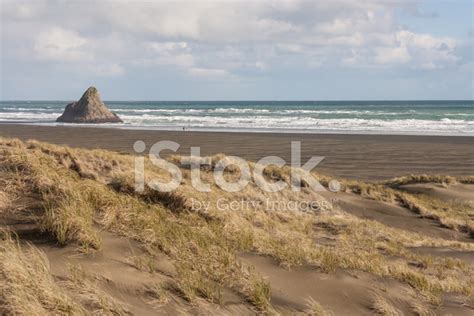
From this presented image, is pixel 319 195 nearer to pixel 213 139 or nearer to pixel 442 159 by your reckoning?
pixel 442 159

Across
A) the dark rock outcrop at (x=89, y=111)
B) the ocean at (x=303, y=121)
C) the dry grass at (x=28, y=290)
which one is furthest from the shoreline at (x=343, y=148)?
the dry grass at (x=28, y=290)

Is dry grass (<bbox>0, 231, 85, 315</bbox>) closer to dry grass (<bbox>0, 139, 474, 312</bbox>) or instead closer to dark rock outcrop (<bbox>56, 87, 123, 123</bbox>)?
dry grass (<bbox>0, 139, 474, 312</bbox>)

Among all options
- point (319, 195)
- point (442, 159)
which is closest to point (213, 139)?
point (442, 159)

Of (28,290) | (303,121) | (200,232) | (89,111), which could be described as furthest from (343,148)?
(89,111)

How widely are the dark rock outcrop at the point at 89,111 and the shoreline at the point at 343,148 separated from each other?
41.1 ft

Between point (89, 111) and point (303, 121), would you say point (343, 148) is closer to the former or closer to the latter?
point (303, 121)

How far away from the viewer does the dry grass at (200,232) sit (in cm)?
647

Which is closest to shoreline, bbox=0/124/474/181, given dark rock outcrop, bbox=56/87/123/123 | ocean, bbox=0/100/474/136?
ocean, bbox=0/100/474/136

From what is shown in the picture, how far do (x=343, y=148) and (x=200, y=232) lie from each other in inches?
1017

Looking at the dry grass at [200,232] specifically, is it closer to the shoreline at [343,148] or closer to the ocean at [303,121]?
the shoreline at [343,148]

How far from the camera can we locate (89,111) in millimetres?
58500

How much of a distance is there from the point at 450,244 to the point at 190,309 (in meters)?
9.48

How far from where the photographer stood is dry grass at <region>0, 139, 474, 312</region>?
6473 millimetres

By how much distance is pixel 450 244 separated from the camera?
12.8 meters
